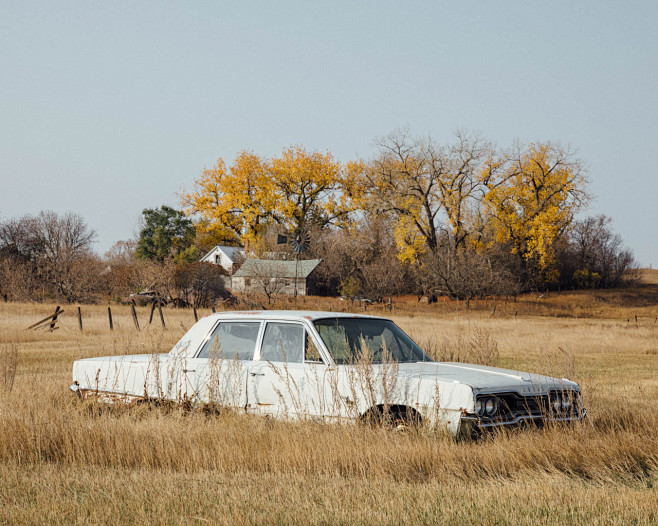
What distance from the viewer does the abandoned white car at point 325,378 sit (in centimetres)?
623

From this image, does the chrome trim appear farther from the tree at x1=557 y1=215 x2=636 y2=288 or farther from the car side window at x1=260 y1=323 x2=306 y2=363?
the tree at x1=557 y1=215 x2=636 y2=288

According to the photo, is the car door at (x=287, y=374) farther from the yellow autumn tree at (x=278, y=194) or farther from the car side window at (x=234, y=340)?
the yellow autumn tree at (x=278, y=194)

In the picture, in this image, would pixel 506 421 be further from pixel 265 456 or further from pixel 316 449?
pixel 265 456

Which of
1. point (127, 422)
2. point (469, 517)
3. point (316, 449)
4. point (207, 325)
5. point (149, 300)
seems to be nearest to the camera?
point (469, 517)

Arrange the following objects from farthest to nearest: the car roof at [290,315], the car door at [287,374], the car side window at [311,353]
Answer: the car roof at [290,315]
the car side window at [311,353]
the car door at [287,374]

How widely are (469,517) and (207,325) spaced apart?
4.34m

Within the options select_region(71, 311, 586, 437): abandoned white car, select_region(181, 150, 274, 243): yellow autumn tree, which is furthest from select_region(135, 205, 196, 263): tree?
select_region(71, 311, 586, 437): abandoned white car

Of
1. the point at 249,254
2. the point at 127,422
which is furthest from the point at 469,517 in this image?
the point at 249,254

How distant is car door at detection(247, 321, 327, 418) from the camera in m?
6.77

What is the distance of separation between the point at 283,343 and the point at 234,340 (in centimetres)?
68

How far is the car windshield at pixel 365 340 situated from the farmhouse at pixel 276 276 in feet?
148

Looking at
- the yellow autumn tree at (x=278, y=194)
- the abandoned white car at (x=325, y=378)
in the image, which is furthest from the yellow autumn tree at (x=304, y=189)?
the abandoned white car at (x=325, y=378)

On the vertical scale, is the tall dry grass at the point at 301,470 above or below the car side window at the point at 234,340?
below

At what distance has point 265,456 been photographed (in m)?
5.98
